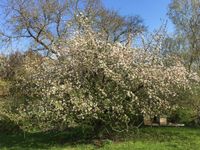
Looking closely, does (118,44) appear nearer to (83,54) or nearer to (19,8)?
(83,54)

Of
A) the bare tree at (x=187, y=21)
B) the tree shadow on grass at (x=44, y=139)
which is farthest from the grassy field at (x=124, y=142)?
the bare tree at (x=187, y=21)

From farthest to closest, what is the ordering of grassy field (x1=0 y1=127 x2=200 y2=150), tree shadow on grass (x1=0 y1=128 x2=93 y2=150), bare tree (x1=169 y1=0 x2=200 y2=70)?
bare tree (x1=169 y1=0 x2=200 y2=70), tree shadow on grass (x1=0 y1=128 x2=93 y2=150), grassy field (x1=0 y1=127 x2=200 y2=150)

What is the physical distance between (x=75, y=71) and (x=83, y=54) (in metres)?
0.63

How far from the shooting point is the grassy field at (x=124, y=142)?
44.6ft

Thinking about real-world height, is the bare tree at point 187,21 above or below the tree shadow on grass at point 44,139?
above

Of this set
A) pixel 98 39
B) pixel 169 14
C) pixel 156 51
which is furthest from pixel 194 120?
pixel 169 14

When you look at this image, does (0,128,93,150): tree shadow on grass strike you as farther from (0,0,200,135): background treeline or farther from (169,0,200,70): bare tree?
(169,0,200,70): bare tree

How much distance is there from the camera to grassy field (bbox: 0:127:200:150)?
1359 centimetres

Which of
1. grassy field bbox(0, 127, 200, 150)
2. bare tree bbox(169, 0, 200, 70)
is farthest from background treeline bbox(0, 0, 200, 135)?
bare tree bbox(169, 0, 200, 70)

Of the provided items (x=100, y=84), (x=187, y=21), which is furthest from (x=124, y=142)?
(x=187, y=21)

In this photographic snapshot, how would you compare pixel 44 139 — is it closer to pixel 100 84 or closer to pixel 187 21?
pixel 100 84

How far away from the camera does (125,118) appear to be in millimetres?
14070

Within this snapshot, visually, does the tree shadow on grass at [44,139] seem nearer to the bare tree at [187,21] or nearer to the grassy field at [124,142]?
the grassy field at [124,142]

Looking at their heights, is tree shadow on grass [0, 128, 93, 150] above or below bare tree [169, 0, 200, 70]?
below
